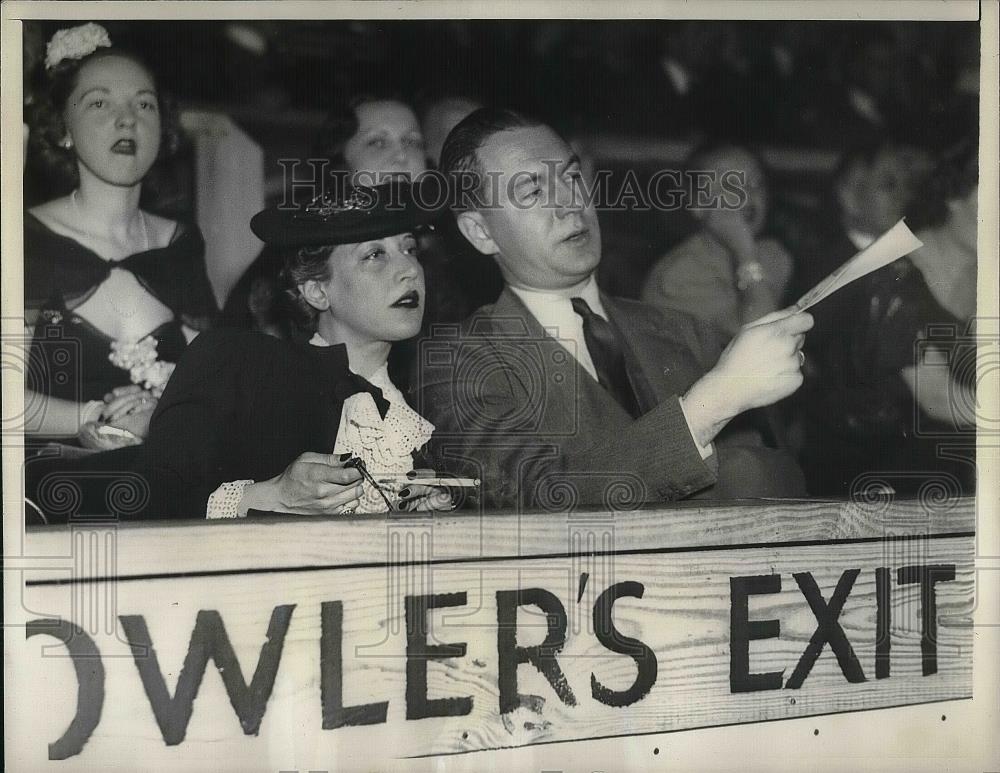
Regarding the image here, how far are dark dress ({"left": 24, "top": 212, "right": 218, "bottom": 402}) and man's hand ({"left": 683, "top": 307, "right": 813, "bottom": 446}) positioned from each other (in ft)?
3.37

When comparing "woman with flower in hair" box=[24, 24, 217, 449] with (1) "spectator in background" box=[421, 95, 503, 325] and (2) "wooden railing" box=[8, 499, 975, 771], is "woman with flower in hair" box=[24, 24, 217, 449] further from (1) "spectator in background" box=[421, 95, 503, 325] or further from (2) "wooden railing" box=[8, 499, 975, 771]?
(1) "spectator in background" box=[421, 95, 503, 325]

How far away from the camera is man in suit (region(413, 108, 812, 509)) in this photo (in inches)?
75.5

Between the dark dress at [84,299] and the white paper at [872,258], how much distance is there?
4.21 ft

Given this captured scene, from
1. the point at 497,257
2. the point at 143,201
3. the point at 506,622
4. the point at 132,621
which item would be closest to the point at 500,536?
the point at 506,622

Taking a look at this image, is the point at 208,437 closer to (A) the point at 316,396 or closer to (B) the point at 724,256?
(A) the point at 316,396

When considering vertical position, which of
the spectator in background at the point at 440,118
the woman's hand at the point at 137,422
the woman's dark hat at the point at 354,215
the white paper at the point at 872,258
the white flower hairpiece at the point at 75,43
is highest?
the white flower hairpiece at the point at 75,43

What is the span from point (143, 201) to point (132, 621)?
33.0 inches

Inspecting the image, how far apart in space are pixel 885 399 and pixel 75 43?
1835 mm

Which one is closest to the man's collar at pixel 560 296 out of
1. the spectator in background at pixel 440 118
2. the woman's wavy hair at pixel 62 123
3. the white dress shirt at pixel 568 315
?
the white dress shirt at pixel 568 315

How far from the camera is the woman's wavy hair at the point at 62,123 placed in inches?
73.3

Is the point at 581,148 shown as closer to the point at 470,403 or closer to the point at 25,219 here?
the point at 470,403

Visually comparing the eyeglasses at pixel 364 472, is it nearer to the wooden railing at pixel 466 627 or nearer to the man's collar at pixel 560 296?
the wooden railing at pixel 466 627

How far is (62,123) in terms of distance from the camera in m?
1.86

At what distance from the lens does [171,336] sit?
1.86m
